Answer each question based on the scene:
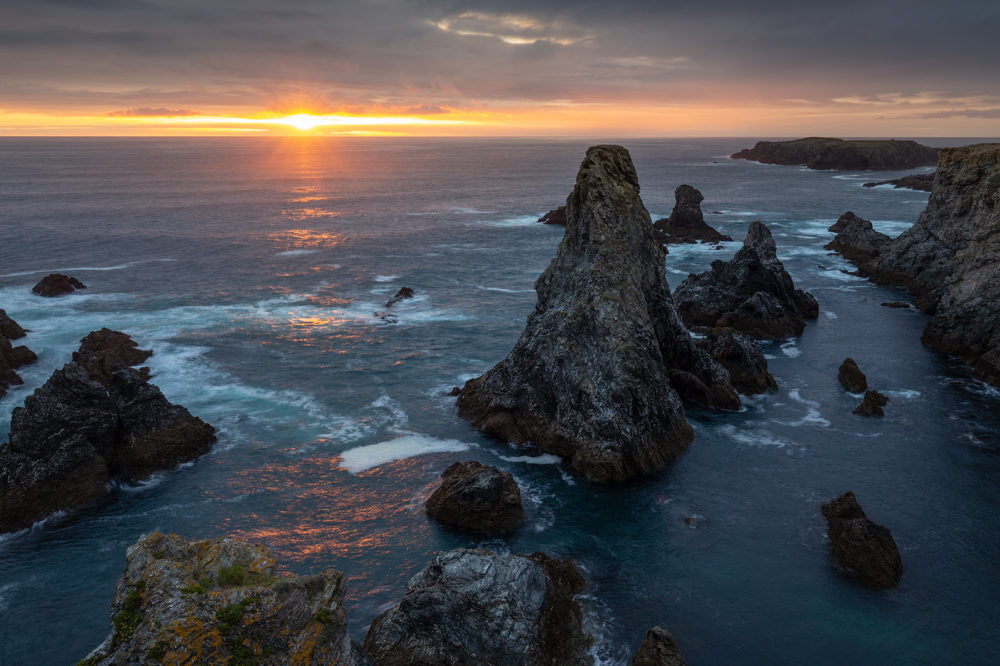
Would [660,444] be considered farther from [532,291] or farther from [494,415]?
[532,291]

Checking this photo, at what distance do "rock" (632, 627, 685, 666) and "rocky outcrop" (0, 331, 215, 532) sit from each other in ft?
→ 108

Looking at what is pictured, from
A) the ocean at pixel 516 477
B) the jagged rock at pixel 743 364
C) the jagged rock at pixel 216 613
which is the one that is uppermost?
the jagged rock at pixel 216 613

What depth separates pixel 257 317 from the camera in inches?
2913

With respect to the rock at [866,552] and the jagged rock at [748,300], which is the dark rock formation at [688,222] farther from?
the rock at [866,552]

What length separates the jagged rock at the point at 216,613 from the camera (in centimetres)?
1634

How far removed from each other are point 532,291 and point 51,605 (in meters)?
65.5

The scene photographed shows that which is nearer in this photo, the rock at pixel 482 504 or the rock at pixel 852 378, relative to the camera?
the rock at pixel 482 504

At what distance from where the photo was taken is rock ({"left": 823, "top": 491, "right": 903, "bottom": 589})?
3180 centimetres

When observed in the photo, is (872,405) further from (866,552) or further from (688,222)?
(688,222)

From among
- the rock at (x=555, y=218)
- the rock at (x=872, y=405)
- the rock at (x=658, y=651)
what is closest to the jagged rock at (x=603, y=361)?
the rock at (x=872, y=405)

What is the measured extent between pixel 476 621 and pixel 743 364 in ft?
124

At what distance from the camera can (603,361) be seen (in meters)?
43.1

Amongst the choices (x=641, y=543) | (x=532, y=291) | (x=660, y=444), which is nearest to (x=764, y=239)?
(x=532, y=291)

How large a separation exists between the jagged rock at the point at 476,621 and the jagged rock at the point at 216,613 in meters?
6.60
